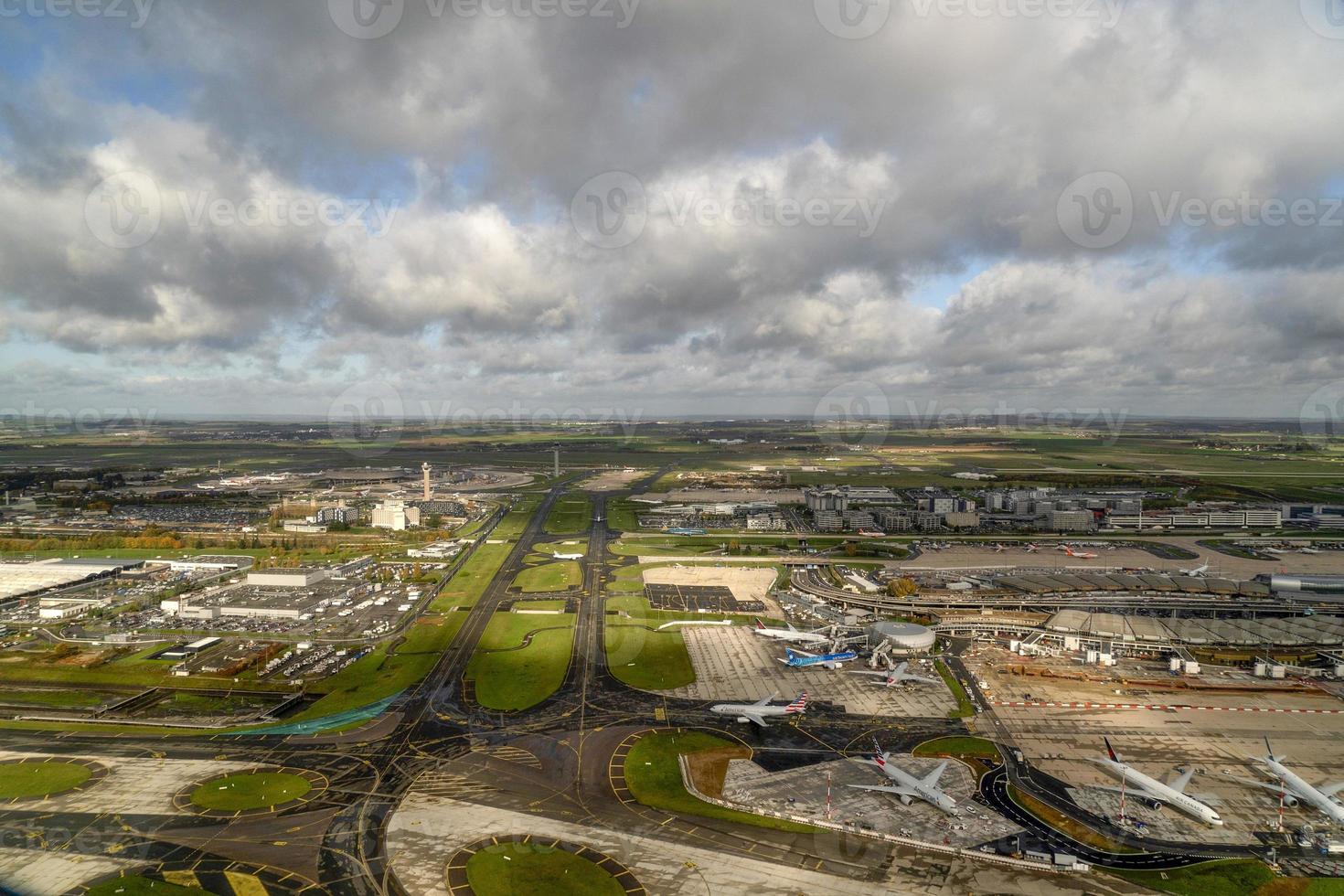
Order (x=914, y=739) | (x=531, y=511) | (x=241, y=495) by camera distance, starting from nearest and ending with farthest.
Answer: (x=914, y=739) → (x=531, y=511) → (x=241, y=495)

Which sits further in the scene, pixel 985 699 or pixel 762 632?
pixel 762 632

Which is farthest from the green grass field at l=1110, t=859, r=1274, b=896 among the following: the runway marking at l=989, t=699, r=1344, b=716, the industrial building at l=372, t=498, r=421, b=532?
the industrial building at l=372, t=498, r=421, b=532

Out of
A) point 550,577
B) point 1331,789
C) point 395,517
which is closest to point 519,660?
point 550,577

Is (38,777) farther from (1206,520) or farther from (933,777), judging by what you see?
(1206,520)

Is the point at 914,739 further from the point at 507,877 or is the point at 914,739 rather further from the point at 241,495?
the point at 241,495

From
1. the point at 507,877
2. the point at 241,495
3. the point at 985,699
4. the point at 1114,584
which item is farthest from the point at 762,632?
the point at 241,495

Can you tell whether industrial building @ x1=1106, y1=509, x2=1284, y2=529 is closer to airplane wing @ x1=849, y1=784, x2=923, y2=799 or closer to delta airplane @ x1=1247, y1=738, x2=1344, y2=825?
delta airplane @ x1=1247, y1=738, x2=1344, y2=825
